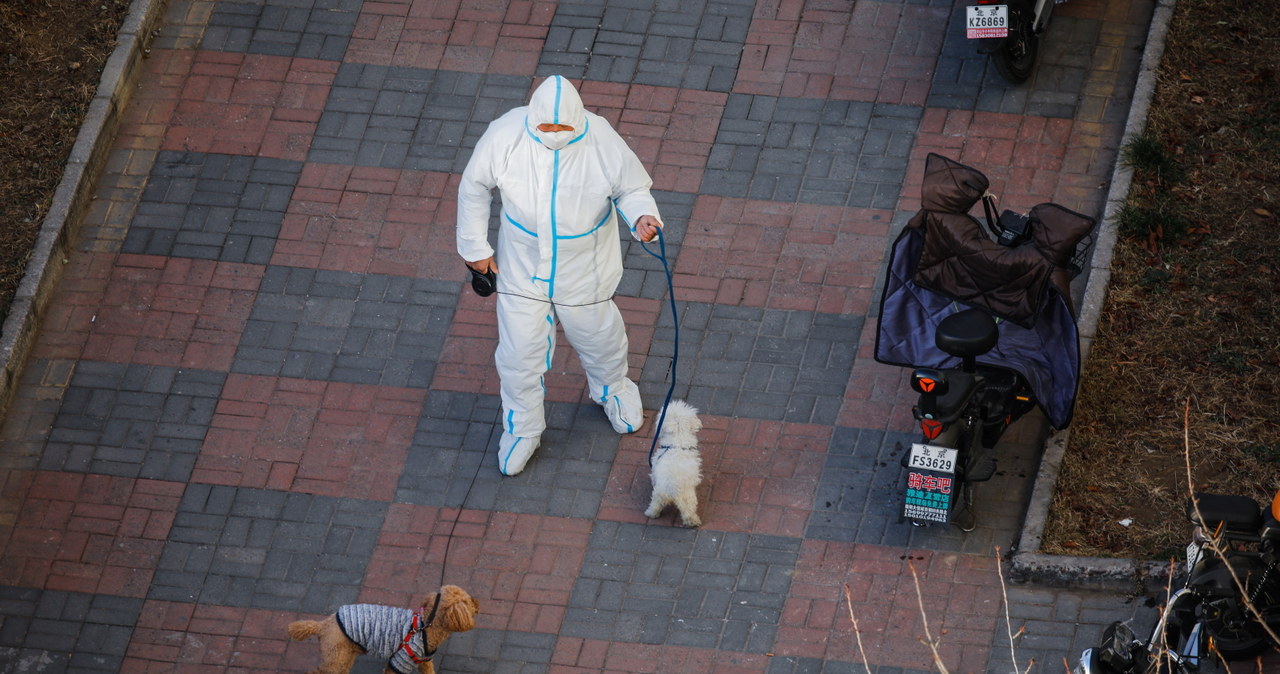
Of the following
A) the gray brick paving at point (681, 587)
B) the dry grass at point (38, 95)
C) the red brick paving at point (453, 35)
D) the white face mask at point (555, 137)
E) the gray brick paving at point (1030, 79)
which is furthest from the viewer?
the red brick paving at point (453, 35)

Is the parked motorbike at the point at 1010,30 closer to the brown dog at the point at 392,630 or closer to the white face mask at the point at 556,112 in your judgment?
the white face mask at the point at 556,112

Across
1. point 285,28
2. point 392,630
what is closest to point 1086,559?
point 392,630

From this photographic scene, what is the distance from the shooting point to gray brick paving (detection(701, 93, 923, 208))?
9.05 metres

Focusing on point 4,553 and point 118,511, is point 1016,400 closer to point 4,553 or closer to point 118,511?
point 118,511

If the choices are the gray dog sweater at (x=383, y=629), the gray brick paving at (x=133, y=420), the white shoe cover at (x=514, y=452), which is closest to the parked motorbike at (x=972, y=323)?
the white shoe cover at (x=514, y=452)

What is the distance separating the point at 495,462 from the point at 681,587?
1.26 meters

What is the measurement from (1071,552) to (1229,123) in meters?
3.36

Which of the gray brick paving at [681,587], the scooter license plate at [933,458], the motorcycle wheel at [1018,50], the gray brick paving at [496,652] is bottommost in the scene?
the gray brick paving at [496,652]

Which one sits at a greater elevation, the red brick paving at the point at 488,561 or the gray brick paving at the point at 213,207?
the gray brick paving at the point at 213,207

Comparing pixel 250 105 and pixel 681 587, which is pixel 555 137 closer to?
pixel 681 587

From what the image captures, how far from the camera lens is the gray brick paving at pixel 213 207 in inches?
358

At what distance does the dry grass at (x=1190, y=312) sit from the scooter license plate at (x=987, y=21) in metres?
1.06

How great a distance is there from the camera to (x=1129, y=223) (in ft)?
28.1

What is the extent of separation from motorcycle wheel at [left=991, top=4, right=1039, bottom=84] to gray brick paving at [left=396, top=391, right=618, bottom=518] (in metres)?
3.35
